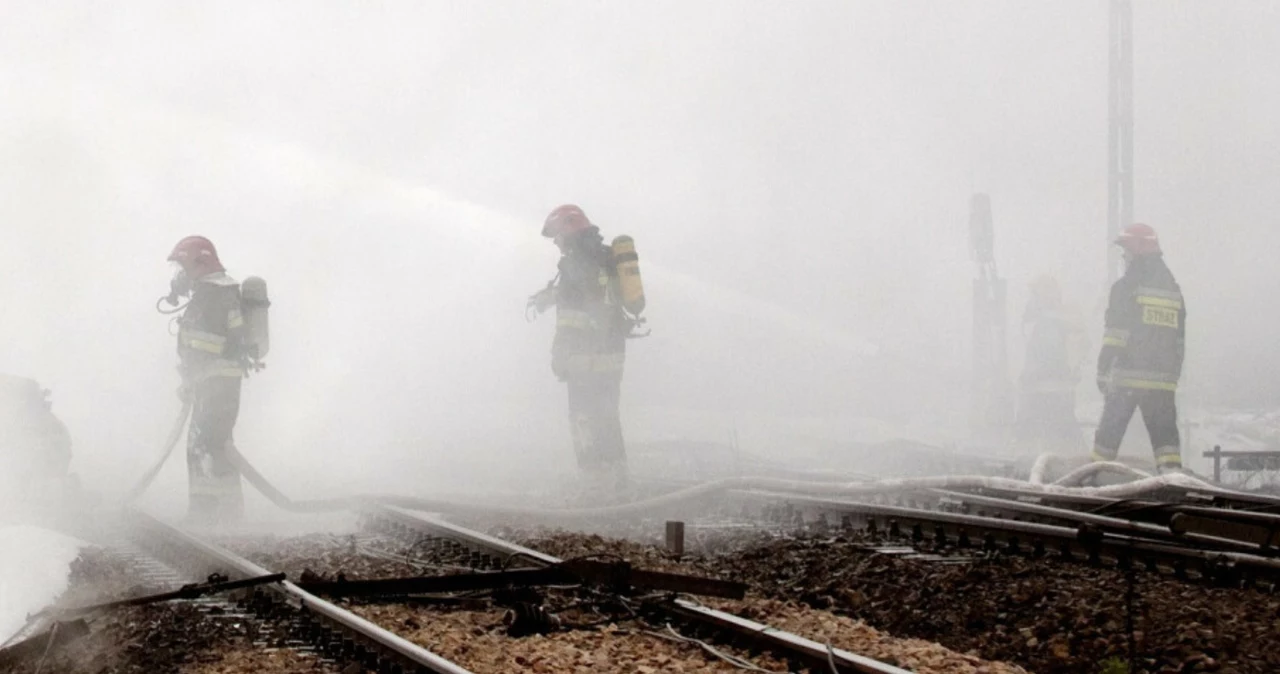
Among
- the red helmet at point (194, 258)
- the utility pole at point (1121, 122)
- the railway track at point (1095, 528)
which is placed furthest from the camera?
the utility pole at point (1121, 122)

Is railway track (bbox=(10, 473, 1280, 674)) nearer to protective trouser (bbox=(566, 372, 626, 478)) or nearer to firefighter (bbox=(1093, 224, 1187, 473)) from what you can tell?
firefighter (bbox=(1093, 224, 1187, 473))

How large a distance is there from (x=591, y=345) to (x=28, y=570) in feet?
17.9

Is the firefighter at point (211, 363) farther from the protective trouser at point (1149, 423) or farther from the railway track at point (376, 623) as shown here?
the protective trouser at point (1149, 423)

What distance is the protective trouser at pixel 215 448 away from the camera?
33.8ft

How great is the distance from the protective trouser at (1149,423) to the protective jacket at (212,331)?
6.99 metres

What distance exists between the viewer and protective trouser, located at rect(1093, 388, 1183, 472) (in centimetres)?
1016

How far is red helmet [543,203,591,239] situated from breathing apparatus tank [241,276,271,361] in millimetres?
2485

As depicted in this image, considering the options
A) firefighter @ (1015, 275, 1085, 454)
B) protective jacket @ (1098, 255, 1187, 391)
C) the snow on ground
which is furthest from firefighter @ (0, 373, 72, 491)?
firefighter @ (1015, 275, 1085, 454)

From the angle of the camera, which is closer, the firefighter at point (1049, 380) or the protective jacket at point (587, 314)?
the protective jacket at point (587, 314)

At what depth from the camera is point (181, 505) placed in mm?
11773

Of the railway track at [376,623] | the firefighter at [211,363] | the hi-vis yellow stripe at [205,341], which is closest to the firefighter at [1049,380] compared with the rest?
the firefighter at [211,363]

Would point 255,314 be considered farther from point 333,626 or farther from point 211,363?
point 333,626

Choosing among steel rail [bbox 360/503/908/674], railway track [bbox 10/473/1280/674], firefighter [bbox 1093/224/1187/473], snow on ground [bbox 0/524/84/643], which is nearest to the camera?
steel rail [bbox 360/503/908/674]

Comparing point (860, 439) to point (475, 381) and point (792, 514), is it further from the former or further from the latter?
point (792, 514)
